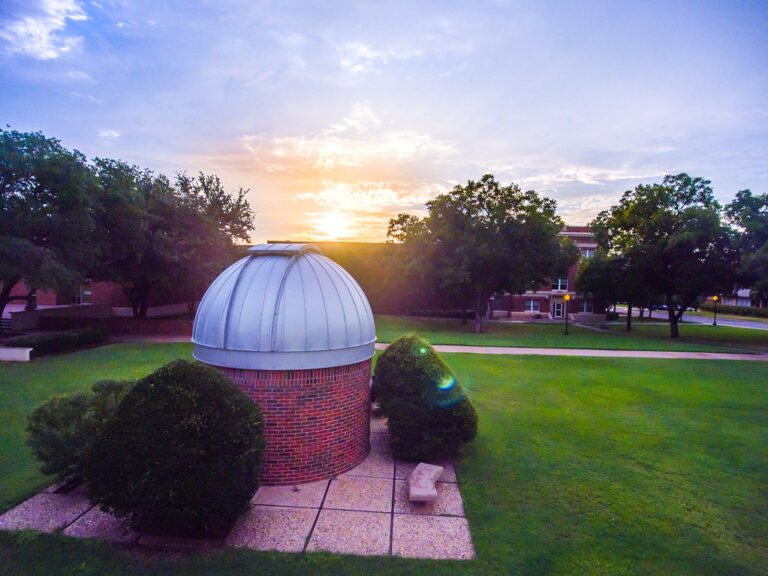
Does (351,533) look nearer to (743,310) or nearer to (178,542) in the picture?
(178,542)

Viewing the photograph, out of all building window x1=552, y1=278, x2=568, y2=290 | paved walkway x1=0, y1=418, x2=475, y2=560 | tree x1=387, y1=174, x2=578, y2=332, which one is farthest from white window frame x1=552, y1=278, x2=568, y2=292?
paved walkway x1=0, y1=418, x2=475, y2=560

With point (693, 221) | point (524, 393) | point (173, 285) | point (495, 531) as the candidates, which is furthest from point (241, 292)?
point (693, 221)

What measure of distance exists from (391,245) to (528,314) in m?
21.4

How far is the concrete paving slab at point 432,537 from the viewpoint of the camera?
600 centimetres

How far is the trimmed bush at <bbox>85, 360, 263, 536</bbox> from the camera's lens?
18.7 ft

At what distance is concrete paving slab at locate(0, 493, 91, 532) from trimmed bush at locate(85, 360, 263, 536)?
1245 millimetres

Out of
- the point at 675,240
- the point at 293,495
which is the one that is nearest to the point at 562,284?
the point at 675,240

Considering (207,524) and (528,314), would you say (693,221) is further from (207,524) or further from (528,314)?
(207,524)

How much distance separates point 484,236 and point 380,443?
2380 centimetres

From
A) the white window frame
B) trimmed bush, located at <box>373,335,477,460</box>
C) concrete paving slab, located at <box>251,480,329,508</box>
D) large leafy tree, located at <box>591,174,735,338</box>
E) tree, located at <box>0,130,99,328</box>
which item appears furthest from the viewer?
the white window frame

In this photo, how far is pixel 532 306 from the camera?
2126 inches

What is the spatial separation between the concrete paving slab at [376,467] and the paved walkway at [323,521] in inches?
9.9

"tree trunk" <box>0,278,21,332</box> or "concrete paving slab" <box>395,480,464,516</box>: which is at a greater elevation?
A: "tree trunk" <box>0,278,21,332</box>

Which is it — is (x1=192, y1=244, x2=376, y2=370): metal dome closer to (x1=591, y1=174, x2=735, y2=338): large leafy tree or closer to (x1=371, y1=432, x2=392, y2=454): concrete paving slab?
(x1=371, y1=432, x2=392, y2=454): concrete paving slab
